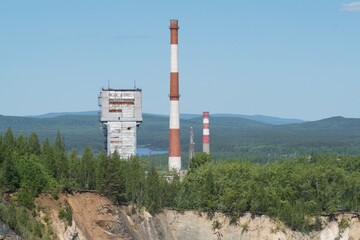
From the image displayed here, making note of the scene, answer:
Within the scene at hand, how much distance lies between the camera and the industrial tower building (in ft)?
331

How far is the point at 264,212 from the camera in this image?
84.8 metres

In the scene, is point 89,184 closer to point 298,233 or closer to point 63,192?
point 63,192

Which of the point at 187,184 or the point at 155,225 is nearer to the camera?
the point at 155,225

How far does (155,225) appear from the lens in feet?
265

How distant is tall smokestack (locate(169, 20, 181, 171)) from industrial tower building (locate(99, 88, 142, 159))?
3776 millimetres

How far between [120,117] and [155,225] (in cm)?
2282

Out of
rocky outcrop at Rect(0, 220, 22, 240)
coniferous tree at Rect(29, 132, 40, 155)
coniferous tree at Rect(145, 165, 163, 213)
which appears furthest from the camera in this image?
coniferous tree at Rect(145, 165, 163, 213)

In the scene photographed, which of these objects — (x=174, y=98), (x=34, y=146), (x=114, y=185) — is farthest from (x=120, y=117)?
(x=114, y=185)

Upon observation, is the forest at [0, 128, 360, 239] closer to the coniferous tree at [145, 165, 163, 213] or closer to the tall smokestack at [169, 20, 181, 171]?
the coniferous tree at [145, 165, 163, 213]

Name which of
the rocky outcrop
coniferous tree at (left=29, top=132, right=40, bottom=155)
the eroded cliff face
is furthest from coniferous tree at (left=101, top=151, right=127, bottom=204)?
the rocky outcrop

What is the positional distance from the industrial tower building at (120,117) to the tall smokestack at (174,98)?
3.78 metres

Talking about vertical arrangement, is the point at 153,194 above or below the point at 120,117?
below

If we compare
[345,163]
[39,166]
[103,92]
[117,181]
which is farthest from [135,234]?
[345,163]

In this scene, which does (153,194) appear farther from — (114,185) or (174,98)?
(174,98)
